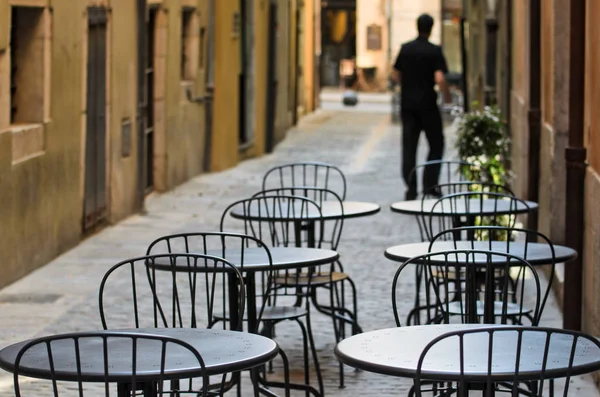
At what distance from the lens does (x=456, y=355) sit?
170 inches

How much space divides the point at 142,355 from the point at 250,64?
17.4 metres

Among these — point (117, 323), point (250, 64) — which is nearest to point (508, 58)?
point (250, 64)

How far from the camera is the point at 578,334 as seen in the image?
13.7ft

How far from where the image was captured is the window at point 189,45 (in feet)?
58.5

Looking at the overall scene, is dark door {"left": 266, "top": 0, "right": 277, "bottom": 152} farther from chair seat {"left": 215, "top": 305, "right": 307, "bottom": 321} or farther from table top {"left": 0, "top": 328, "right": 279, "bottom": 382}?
table top {"left": 0, "top": 328, "right": 279, "bottom": 382}

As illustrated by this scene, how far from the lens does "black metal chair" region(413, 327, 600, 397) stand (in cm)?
405

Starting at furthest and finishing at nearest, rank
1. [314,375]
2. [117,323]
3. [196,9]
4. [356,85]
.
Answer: [356,85] → [196,9] → [117,323] → [314,375]

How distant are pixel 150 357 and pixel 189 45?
1380 cm

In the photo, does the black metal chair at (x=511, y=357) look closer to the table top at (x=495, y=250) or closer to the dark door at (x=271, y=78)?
the table top at (x=495, y=250)

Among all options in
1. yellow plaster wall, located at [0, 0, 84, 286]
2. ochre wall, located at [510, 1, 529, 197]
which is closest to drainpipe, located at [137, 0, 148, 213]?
yellow plaster wall, located at [0, 0, 84, 286]

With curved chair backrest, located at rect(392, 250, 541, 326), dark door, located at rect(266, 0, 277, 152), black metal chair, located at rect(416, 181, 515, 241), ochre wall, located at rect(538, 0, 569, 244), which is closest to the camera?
curved chair backrest, located at rect(392, 250, 541, 326)

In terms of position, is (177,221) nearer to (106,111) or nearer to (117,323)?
(106,111)

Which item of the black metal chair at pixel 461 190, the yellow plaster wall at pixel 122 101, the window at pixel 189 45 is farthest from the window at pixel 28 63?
the window at pixel 189 45

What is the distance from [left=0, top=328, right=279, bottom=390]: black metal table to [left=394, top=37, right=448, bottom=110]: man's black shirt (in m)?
9.45
